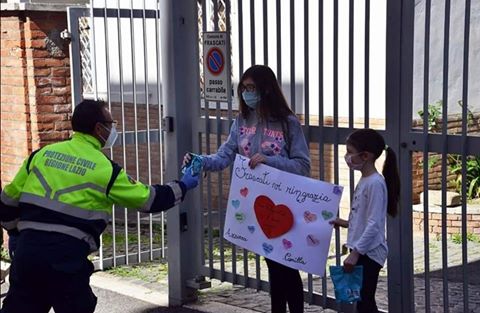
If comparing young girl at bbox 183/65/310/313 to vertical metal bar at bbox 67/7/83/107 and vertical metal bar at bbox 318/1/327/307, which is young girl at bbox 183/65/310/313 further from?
vertical metal bar at bbox 67/7/83/107

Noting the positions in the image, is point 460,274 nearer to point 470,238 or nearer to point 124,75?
point 470,238

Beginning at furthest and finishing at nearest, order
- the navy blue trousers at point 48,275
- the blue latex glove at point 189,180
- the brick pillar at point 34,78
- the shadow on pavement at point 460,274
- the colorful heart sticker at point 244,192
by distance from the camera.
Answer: the brick pillar at point 34,78 → the shadow on pavement at point 460,274 → the colorful heart sticker at point 244,192 → the blue latex glove at point 189,180 → the navy blue trousers at point 48,275

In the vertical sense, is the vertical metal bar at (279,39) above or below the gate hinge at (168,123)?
above

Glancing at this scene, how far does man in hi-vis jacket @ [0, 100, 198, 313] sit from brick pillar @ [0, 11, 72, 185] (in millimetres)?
3623

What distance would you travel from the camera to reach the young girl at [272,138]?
564cm

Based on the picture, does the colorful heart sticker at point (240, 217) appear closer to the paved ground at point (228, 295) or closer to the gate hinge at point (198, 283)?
the paved ground at point (228, 295)

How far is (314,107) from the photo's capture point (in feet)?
29.4

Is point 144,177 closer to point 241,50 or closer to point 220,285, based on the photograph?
point 220,285

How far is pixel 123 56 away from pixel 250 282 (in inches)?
116

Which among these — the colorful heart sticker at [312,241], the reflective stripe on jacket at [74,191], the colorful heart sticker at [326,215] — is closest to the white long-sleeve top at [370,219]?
the colorful heart sticker at [326,215]

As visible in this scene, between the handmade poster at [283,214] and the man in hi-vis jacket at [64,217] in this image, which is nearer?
the man in hi-vis jacket at [64,217]

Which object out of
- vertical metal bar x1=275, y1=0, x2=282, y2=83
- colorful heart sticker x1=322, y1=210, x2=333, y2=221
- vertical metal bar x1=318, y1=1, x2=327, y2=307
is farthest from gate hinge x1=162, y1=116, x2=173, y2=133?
colorful heart sticker x1=322, y1=210, x2=333, y2=221

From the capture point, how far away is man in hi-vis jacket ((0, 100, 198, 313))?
4.61 meters

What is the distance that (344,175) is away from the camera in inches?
350
